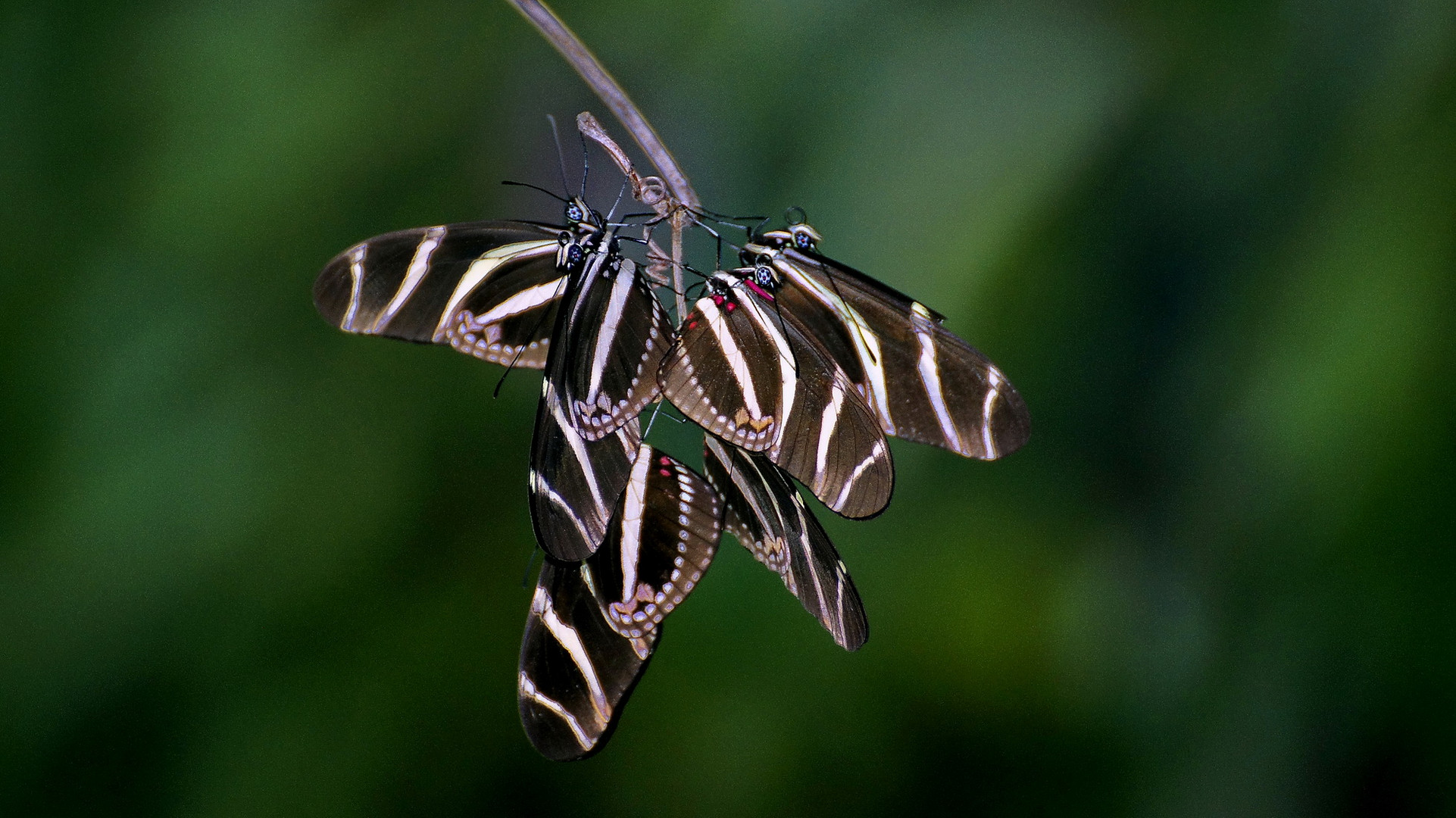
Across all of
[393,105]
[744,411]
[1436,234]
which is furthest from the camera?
[393,105]

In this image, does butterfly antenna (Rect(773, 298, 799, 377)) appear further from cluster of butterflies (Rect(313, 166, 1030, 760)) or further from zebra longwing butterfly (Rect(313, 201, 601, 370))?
zebra longwing butterfly (Rect(313, 201, 601, 370))

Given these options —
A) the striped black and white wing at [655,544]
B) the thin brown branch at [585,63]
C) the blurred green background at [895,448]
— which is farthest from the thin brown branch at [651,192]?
the blurred green background at [895,448]

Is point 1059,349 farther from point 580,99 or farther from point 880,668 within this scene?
point 580,99

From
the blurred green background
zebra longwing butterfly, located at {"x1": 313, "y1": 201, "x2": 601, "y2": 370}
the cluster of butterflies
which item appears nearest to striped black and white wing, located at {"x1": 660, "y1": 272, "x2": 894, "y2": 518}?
the cluster of butterflies

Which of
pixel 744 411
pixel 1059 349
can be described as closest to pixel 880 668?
pixel 1059 349

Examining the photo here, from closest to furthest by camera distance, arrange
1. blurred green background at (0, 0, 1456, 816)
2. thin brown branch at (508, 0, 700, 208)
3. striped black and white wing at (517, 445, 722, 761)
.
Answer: thin brown branch at (508, 0, 700, 208), striped black and white wing at (517, 445, 722, 761), blurred green background at (0, 0, 1456, 816)

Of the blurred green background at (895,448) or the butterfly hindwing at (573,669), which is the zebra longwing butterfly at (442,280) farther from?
the blurred green background at (895,448)
